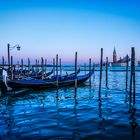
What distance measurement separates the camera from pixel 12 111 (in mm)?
12898

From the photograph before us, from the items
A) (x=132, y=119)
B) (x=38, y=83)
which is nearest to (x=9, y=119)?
(x=132, y=119)

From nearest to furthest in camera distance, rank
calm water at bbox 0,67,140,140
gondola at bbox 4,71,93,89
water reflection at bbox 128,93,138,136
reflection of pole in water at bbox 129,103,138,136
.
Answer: calm water at bbox 0,67,140,140 < reflection of pole in water at bbox 129,103,138,136 < water reflection at bbox 128,93,138,136 < gondola at bbox 4,71,93,89

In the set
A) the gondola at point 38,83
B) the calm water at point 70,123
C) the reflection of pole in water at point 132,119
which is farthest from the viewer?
the gondola at point 38,83

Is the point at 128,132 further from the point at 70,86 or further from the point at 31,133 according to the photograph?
the point at 70,86

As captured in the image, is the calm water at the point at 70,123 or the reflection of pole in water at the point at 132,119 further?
the reflection of pole in water at the point at 132,119

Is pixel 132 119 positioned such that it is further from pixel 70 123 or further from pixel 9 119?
pixel 9 119

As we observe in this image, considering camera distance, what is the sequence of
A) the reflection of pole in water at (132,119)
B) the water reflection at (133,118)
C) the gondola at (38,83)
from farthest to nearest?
the gondola at (38,83) < the water reflection at (133,118) < the reflection of pole in water at (132,119)

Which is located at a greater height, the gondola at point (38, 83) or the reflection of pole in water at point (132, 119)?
the gondola at point (38, 83)

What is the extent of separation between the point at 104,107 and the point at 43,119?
14.8ft

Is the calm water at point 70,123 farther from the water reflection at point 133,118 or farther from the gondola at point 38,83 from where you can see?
the gondola at point 38,83

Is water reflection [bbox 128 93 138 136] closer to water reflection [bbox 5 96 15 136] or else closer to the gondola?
water reflection [bbox 5 96 15 136]

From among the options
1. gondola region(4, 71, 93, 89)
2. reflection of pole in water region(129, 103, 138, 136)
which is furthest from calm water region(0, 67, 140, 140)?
gondola region(4, 71, 93, 89)

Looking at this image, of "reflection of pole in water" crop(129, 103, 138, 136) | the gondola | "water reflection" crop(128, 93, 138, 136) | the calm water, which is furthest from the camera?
the gondola

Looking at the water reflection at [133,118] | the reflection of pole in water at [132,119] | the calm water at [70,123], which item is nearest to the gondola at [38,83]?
the calm water at [70,123]
